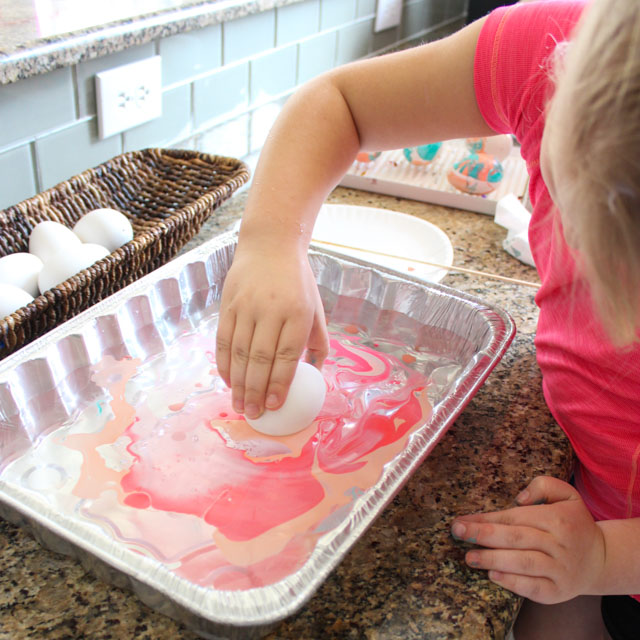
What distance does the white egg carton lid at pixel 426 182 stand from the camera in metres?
1.11

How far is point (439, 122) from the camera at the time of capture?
0.70 metres

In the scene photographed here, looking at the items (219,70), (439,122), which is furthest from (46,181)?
(439,122)

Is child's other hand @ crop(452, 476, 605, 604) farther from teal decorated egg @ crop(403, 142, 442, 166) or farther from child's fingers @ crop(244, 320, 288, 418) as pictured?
teal decorated egg @ crop(403, 142, 442, 166)

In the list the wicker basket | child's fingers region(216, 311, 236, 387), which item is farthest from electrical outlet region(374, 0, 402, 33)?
child's fingers region(216, 311, 236, 387)

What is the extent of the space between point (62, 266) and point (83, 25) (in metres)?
0.35

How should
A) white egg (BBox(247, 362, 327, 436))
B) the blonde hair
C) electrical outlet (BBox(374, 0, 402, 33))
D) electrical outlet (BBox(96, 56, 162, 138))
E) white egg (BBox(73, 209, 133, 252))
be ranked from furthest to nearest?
electrical outlet (BBox(374, 0, 402, 33))
electrical outlet (BBox(96, 56, 162, 138))
white egg (BBox(73, 209, 133, 252))
white egg (BBox(247, 362, 327, 436))
the blonde hair

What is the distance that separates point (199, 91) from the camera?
1.07 metres

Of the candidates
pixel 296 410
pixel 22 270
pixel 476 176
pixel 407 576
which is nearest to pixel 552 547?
pixel 407 576

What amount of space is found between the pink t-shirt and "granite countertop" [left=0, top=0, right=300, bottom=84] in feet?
1.53

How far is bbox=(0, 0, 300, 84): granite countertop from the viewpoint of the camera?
75 cm

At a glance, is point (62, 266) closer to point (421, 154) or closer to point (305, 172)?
point (305, 172)

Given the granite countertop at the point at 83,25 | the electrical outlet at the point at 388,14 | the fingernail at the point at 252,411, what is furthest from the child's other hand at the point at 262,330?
the electrical outlet at the point at 388,14

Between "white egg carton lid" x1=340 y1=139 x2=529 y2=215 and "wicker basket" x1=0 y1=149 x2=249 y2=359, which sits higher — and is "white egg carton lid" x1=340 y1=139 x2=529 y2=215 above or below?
below

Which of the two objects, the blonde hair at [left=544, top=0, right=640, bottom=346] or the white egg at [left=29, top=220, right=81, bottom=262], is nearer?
the blonde hair at [left=544, top=0, right=640, bottom=346]
